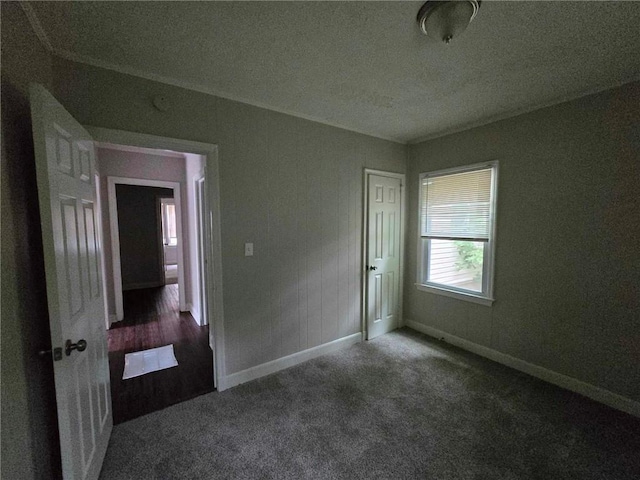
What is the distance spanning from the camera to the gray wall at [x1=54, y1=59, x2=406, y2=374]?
190 cm

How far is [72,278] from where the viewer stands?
1.31 meters

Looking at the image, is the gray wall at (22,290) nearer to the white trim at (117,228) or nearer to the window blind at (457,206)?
the white trim at (117,228)

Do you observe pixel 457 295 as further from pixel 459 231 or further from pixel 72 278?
pixel 72 278

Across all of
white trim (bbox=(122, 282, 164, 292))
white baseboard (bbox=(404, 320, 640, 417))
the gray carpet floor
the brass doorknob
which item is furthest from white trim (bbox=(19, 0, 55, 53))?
white trim (bbox=(122, 282, 164, 292))

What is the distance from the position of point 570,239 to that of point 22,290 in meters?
3.62

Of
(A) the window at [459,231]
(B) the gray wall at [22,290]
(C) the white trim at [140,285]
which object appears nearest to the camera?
(B) the gray wall at [22,290]

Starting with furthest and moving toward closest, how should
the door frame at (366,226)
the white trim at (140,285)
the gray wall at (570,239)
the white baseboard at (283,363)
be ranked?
the white trim at (140,285)
the door frame at (366,226)
the white baseboard at (283,363)
the gray wall at (570,239)

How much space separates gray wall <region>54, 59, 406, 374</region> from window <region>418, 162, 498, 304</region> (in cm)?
89

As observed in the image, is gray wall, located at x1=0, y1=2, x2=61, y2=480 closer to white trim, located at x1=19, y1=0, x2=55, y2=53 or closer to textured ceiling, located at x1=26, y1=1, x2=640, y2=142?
white trim, located at x1=19, y1=0, x2=55, y2=53

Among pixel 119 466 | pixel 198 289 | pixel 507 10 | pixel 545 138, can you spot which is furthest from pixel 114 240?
pixel 545 138

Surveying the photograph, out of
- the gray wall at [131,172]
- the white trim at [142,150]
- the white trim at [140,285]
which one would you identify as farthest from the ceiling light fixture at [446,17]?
the white trim at [140,285]

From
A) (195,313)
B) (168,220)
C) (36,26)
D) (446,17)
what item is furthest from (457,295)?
(168,220)

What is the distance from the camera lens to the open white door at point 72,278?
112 centimetres

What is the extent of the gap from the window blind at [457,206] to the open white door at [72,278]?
3286 millimetres
